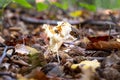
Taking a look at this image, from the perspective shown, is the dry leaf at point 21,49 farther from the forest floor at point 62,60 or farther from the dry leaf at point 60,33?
the dry leaf at point 60,33

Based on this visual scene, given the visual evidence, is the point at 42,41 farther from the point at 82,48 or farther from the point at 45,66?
the point at 45,66

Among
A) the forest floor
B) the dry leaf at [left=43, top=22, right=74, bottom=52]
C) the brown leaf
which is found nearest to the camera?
the forest floor

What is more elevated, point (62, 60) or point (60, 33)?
point (60, 33)

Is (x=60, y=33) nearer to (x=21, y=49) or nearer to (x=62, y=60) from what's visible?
(x=62, y=60)

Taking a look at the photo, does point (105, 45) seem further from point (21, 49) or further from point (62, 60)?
point (21, 49)

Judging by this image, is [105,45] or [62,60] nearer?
[62,60]

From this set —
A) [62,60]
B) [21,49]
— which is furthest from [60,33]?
[21,49]

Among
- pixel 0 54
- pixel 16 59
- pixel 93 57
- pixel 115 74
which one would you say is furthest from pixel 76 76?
pixel 0 54

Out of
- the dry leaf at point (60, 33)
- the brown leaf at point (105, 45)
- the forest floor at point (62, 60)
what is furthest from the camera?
the brown leaf at point (105, 45)

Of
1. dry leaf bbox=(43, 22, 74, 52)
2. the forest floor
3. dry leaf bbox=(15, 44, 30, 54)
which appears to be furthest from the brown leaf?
dry leaf bbox=(15, 44, 30, 54)

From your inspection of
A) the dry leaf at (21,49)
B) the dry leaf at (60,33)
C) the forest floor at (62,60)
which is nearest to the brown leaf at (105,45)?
the forest floor at (62,60)

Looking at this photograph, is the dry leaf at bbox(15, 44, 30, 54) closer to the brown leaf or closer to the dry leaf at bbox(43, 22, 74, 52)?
the dry leaf at bbox(43, 22, 74, 52)
